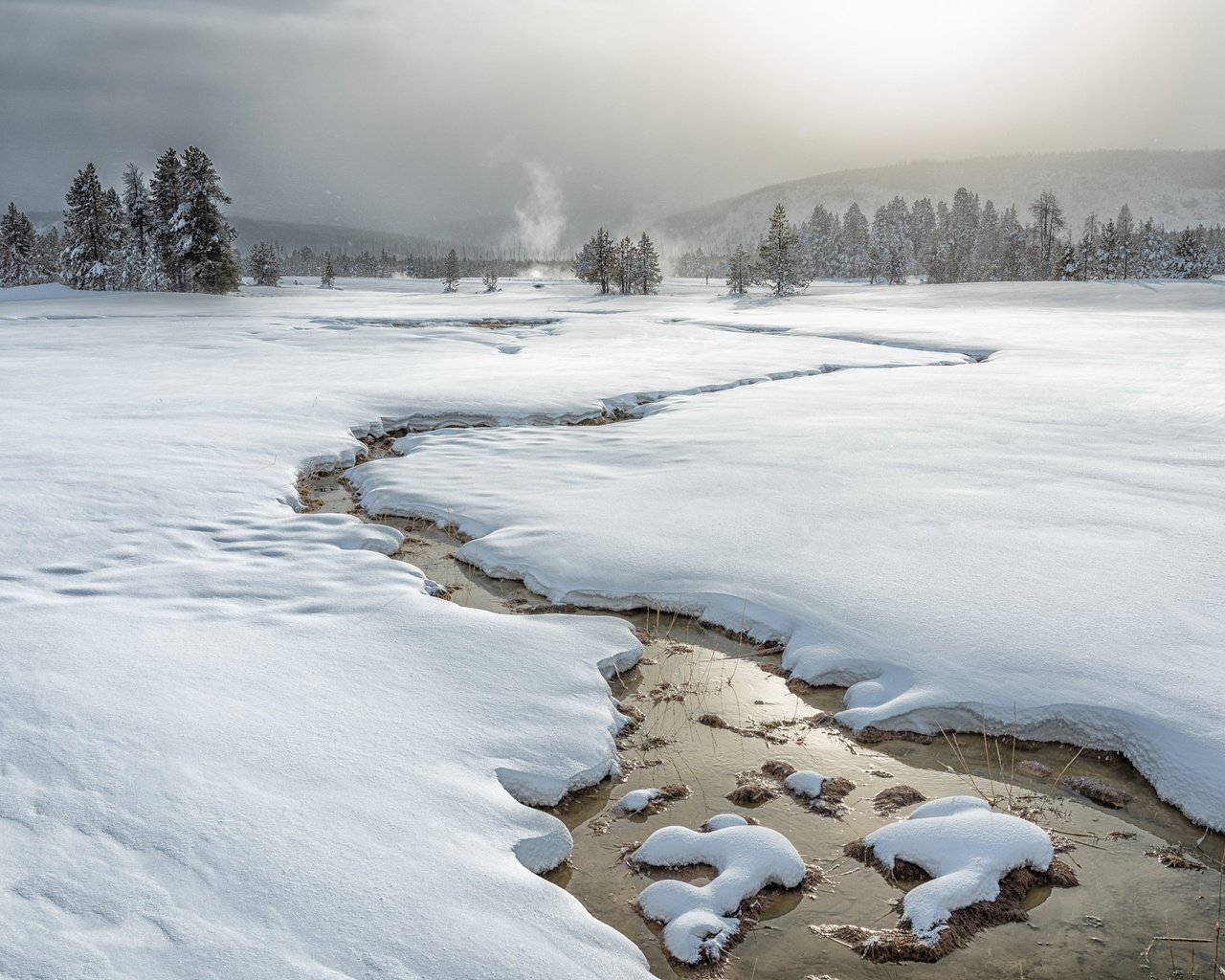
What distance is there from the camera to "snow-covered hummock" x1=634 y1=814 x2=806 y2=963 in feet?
11.5

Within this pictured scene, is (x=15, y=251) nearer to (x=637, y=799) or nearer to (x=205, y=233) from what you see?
(x=205, y=233)

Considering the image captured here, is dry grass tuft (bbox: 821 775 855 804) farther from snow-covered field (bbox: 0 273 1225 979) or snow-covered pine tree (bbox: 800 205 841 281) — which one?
snow-covered pine tree (bbox: 800 205 841 281)

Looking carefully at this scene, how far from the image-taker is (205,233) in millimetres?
51125

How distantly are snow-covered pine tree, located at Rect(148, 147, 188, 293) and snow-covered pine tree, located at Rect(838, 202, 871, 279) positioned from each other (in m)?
87.2

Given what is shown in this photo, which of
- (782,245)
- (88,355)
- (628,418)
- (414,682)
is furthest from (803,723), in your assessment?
(782,245)

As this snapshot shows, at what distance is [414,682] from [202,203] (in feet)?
178

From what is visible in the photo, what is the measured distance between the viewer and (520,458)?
11.4 metres

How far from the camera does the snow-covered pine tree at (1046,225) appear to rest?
8712cm

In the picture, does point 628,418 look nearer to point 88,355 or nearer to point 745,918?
point 745,918

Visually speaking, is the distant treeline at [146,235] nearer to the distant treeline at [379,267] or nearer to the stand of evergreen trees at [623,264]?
the stand of evergreen trees at [623,264]

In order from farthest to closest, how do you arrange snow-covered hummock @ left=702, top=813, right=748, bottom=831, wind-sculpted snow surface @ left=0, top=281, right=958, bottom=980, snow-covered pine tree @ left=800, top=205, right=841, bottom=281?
1. snow-covered pine tree @ left=800, top=205, right=841, bottom=281
2. snow-covered hummock @ left=702, top=813, right=748, bottom=831
3. wind-sculpted snow surface @ left=0, top=281, right=958, bottom=980

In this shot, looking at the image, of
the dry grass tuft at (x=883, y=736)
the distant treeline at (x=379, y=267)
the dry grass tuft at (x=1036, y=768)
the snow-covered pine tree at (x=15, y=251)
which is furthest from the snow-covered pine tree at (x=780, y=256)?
the distant treeline at (x=379, y=267)

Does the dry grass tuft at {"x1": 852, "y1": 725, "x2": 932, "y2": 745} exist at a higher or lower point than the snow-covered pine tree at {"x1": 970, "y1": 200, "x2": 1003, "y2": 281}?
lower

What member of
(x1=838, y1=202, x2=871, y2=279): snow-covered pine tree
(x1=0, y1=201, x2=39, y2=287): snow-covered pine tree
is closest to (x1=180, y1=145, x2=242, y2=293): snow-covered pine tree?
(x1=0, y1=201, x2=39, y2=287): snow-covered pine tree
